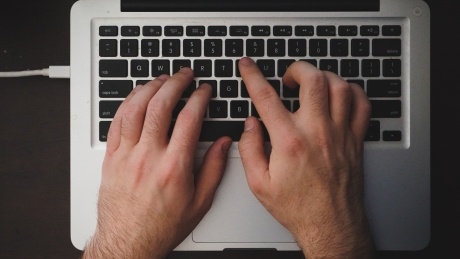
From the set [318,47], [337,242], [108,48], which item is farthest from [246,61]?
[337,242]

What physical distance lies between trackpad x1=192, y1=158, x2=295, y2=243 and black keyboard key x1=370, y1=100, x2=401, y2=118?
0.25 metres

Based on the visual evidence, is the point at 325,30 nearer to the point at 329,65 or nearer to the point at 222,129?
the point at 329,65

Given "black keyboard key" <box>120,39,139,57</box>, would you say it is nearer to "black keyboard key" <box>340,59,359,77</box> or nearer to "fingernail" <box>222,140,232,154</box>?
"fingernail" <box>222,140,232,154</box>

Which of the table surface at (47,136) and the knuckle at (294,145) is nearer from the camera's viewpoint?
the knuckle at (294,145)

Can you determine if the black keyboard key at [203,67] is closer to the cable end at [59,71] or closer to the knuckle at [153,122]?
the knuckle at [153,122]

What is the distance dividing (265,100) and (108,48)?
0.91 feet

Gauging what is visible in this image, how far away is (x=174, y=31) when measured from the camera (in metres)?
0.71

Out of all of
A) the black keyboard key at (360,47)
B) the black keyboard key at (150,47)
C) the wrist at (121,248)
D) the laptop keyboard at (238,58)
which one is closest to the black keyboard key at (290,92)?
the laptop keyboard at (238,58)

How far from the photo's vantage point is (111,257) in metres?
0.72

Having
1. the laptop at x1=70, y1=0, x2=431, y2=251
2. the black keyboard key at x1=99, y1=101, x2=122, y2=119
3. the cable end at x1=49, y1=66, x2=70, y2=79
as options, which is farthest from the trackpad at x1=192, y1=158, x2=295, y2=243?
the cable end at x1=49, y1=66, x2=70, y2=79

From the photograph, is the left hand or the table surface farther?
the table surface

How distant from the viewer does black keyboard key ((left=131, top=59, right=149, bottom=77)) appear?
712 mm

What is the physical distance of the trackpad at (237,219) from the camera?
73 cm

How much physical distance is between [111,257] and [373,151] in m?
0.48
